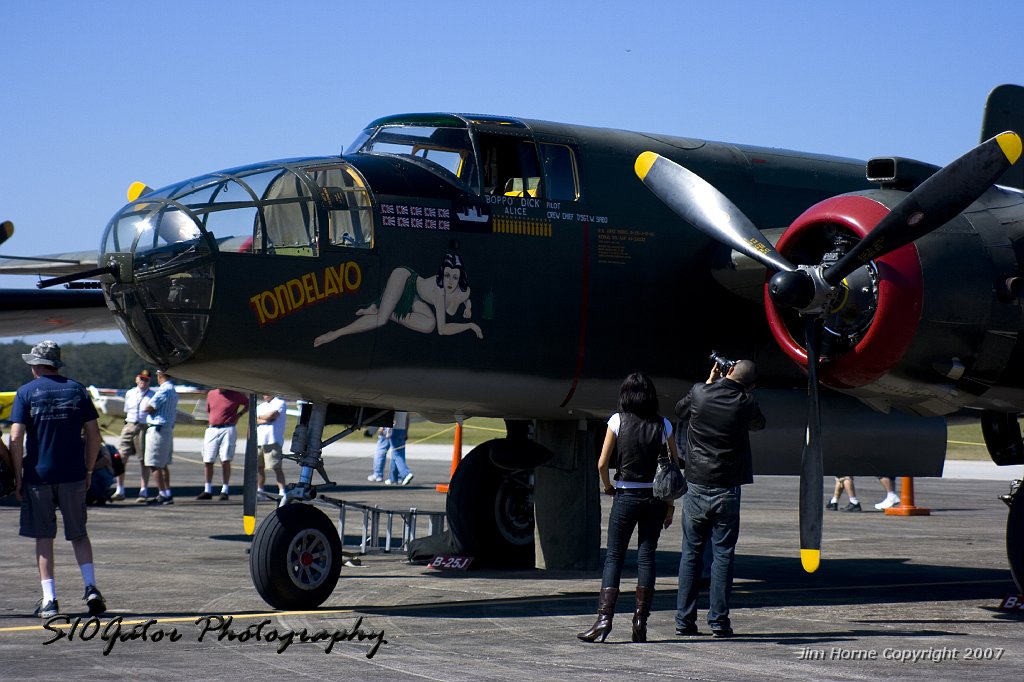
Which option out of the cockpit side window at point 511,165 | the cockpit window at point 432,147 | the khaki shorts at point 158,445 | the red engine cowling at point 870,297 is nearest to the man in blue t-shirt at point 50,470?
the cockpit window at point 432,147

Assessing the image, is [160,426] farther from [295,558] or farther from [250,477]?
[295,558]

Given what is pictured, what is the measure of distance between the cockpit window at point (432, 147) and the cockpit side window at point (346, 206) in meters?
0.92

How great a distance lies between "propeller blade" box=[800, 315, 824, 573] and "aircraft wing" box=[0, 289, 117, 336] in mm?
14395

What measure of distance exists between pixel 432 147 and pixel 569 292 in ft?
5.99

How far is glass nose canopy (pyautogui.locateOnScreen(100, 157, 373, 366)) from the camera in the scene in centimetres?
1040

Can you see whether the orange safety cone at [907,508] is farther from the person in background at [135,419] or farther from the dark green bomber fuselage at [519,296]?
the person in background at [135,419]

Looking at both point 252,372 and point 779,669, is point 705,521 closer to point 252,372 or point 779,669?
point 779,669

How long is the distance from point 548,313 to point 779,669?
176 inches

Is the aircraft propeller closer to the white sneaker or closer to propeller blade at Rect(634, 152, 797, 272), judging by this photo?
propeller blade at Rect(634, 152, 797, 272)

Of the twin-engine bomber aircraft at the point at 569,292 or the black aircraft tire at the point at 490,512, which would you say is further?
the black aircraft tire at the point at 490,512

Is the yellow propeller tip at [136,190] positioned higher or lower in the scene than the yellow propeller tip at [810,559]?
higher

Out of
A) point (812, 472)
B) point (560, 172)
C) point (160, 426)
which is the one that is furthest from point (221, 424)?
point (812, 472)

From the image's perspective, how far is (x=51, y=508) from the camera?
34.4 feet

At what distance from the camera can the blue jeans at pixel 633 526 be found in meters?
9.73
